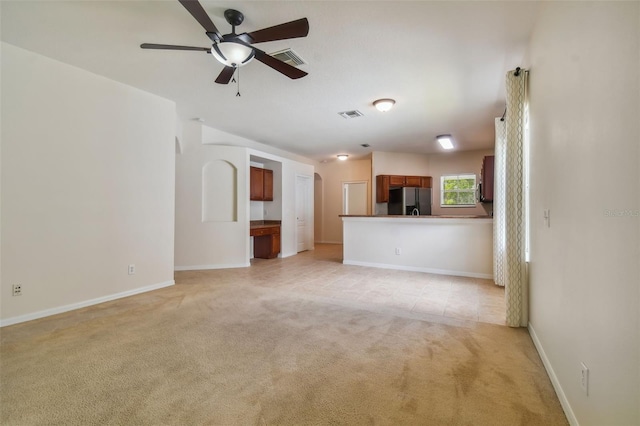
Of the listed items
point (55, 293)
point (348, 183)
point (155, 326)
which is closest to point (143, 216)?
point (55, 293)

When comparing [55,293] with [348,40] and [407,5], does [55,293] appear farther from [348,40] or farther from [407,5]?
[407,5]

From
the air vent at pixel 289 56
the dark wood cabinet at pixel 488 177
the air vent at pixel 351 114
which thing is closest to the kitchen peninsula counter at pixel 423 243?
the dark wood cabinet at pixel 488 177

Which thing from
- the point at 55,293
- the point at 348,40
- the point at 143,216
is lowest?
the point at 55,293

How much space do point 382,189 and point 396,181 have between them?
1.62 ft

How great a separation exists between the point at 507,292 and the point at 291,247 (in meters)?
5.24

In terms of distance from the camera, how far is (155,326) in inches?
111

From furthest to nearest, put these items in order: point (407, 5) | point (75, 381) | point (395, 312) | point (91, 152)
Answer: point (91, 152) → point (395, 312) → point (407, 5) → point (75, 381)

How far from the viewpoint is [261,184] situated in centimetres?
679

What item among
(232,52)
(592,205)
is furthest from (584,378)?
(232,52)

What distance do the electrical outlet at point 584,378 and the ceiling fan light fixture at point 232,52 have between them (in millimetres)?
3051

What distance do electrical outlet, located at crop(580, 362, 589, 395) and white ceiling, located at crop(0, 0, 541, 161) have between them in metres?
2.59

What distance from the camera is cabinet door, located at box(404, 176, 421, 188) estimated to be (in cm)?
806

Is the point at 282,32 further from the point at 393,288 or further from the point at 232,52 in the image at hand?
the point at 393,288

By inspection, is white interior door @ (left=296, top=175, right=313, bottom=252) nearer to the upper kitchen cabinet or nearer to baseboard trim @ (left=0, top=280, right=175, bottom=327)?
the upper kitchen cabinet
